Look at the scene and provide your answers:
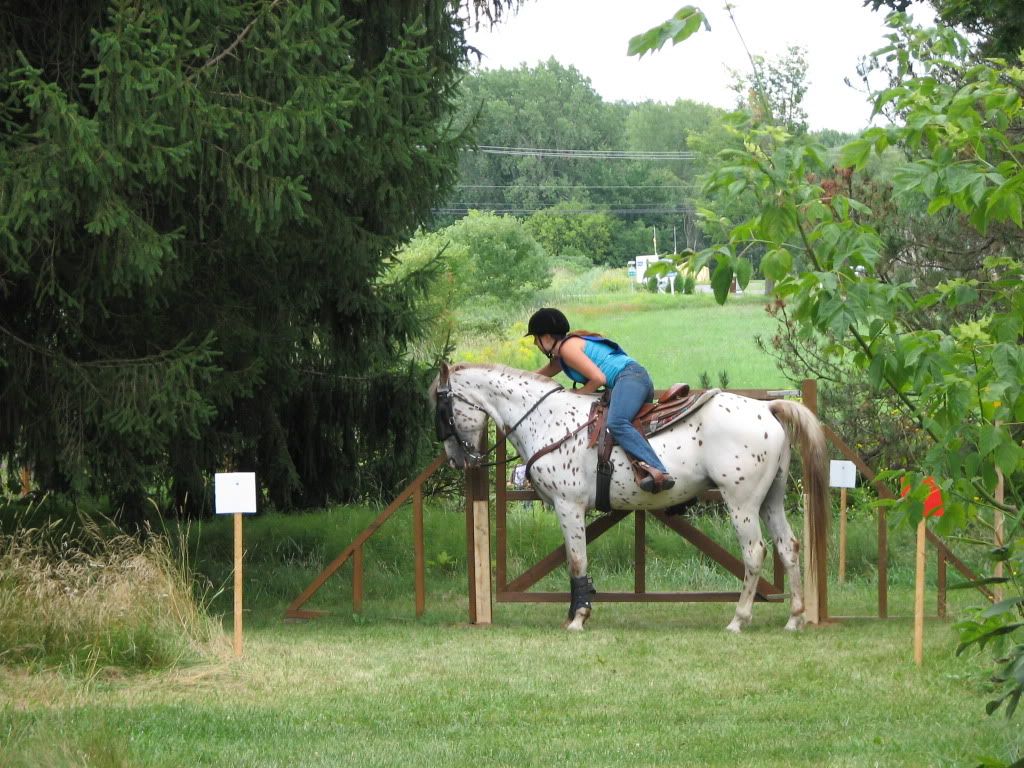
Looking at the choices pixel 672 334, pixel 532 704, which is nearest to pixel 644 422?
pixel 532 704

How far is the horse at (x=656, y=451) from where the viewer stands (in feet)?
32.8

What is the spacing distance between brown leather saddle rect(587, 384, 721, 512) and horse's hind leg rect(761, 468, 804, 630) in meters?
0.85

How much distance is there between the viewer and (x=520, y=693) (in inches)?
305

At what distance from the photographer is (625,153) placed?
210 ft

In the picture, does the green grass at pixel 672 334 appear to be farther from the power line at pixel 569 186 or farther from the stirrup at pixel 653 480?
the stirrup at pixel 653 480

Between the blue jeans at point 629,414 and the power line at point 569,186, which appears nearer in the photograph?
the blue jeans at point 629,414

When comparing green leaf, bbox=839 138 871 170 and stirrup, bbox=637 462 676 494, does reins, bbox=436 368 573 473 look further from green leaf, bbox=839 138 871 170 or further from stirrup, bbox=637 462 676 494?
green leaf, bbox=839 138 871 170

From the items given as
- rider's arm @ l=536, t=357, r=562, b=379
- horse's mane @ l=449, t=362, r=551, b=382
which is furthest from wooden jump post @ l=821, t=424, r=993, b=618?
horse's mane @ l=449, t=362, r=551, b=382

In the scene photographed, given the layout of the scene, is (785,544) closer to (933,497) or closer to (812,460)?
(812,460)

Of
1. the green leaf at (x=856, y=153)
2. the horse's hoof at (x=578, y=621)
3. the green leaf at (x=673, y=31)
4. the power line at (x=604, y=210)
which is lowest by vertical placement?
the horse's hoof at (x=578, y=621)

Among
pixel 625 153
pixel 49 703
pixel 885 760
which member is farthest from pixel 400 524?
pixel 625 153

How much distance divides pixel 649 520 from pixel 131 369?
677 cm

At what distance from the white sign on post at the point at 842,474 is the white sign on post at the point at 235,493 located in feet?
12.7

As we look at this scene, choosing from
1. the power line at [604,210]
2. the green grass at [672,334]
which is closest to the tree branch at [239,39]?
the green grass at [672,334]
